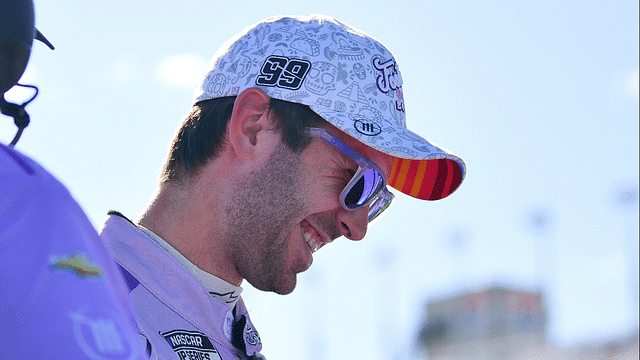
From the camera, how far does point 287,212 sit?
8.38ft

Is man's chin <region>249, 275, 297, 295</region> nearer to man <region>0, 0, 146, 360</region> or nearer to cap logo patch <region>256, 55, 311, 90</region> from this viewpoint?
cap logo patch <region>256, 55, 311, 90</region>

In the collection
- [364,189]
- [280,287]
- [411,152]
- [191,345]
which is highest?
[411,152]

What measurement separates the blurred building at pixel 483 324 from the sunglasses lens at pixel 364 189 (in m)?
59.2

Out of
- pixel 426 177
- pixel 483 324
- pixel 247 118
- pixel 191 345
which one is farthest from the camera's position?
pixel 483 324

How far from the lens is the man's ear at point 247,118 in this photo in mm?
2518

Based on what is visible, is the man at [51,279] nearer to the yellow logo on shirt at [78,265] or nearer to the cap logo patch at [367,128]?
the yellow logo on shirt at [78,265]

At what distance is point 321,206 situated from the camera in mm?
2605

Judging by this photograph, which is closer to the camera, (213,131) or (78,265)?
(78,265)

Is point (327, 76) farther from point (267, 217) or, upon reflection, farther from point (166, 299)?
point (166, 299)

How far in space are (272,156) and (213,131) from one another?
198 mm

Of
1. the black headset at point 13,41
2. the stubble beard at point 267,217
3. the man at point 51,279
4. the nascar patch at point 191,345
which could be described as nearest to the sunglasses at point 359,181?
the stubble beard at point 267,217

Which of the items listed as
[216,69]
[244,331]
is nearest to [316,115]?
[216,69]

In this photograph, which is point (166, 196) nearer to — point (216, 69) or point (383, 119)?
point (216, 69)

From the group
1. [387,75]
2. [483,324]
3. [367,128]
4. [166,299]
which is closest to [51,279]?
[166,299]
